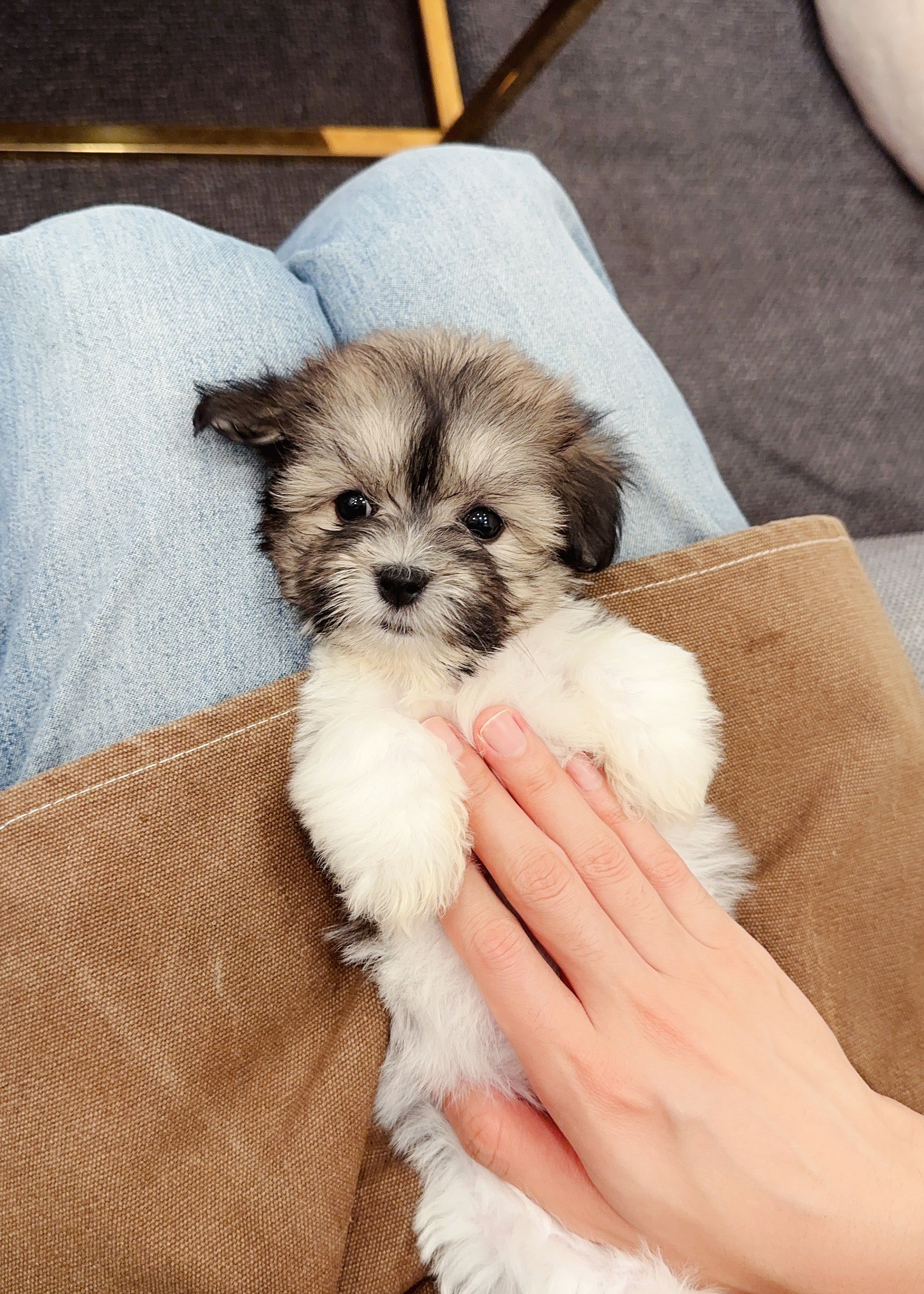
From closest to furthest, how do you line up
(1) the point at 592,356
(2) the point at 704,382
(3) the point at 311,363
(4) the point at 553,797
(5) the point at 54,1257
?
(5) the point at 54,1257 → (4) the point at 553,797 → (3) the point at 311,363 → (1) the point at 592,356 → (2) the point at 704,382

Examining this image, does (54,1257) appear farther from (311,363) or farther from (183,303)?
(183,303)

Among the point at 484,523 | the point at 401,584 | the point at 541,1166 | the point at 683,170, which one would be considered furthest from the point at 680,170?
→ the point at 541,1166

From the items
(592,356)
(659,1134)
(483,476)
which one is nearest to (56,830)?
(483,476)

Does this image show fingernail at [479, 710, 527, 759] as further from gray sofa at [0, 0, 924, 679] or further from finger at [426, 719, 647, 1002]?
gray sofa at [0, 0, 924, 679]

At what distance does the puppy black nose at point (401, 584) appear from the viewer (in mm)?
1477

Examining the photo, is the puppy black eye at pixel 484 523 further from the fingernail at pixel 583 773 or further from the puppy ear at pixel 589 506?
the fingernail at pixel 583 773

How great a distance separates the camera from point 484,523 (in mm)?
1667

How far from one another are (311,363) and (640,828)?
47.6 inches

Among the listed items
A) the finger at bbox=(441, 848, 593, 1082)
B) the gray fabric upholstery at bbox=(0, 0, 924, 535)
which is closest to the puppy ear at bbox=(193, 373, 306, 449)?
the finger at bbox=(441, 848, 593, 1082)

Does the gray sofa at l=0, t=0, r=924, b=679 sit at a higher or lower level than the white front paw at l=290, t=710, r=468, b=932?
higher

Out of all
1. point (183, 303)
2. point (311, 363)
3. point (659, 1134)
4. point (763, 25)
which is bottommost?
point (659, 1134)

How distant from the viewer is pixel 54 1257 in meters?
1.24

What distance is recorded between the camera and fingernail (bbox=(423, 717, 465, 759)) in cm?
157

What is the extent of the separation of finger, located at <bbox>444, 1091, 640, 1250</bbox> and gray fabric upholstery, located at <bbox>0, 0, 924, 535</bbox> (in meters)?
2.61
